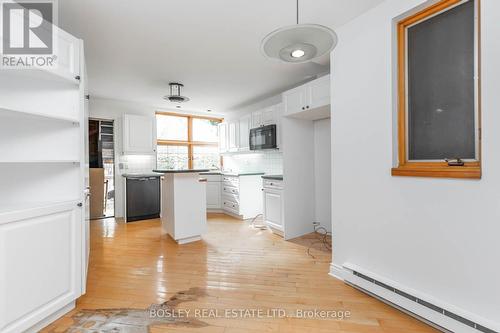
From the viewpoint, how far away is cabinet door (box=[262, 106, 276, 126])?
442 cm

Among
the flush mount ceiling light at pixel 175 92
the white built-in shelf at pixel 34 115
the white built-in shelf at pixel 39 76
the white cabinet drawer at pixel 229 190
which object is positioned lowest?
the white cabinet drawer at pixel 229 190

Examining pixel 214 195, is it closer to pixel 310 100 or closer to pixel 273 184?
pixel 273 184

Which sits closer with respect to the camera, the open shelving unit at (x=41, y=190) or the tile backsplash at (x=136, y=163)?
the open shelving unit at (x=41, y=190)

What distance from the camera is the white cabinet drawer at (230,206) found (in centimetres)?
485

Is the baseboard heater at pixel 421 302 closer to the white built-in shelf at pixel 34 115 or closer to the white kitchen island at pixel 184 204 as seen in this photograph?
the white kitchen island at pixel 184 204

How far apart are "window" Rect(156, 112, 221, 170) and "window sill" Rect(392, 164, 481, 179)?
4.98m

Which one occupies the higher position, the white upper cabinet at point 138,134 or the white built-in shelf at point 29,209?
the white upper cabinet at point 138,134

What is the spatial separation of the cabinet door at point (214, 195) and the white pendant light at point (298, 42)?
4259 millimetres

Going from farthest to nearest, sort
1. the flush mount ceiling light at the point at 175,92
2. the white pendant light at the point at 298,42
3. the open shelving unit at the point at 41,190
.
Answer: the flush mount ceiling light at the point at 175,92
the open shelving unit at the point at 41,190
the white pendant light at the point at 298,42

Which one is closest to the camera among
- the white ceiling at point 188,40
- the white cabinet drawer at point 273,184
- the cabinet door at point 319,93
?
the white ceiling at point 188,40

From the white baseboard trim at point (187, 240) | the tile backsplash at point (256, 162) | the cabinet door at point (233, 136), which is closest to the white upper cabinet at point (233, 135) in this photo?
the cabinet door at point (233, 136)

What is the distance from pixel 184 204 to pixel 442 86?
3.04m

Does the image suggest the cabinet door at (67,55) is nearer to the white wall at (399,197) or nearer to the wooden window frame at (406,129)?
the white wall at (399,197)

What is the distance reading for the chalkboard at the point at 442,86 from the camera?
1.58 m
